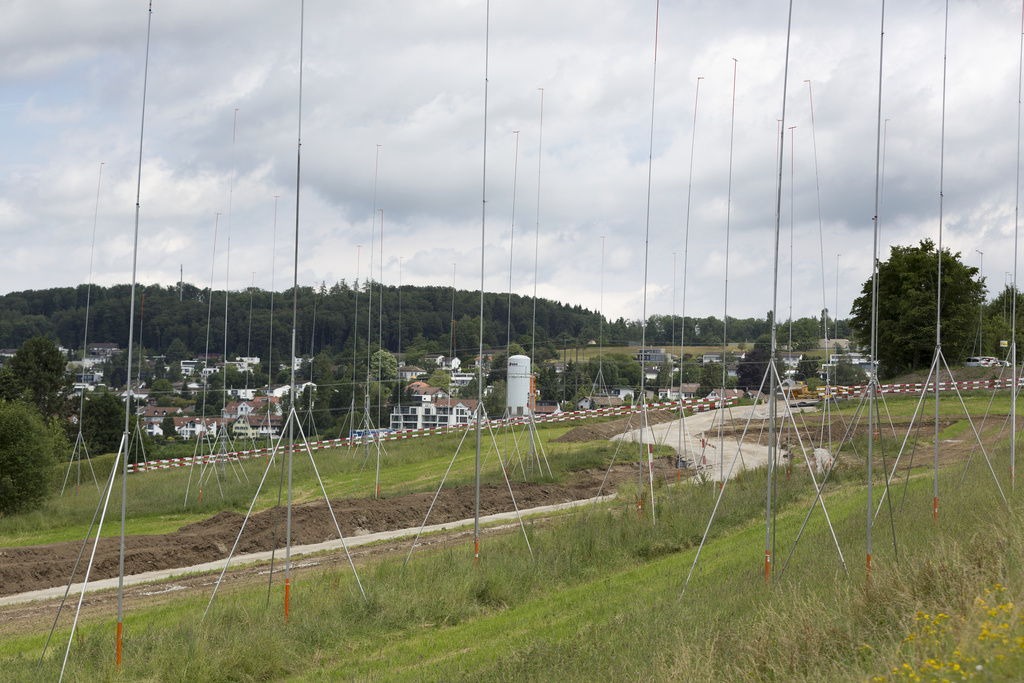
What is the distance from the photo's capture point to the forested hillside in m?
62.1

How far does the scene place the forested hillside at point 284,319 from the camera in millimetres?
62125

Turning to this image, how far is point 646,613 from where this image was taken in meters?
10.2

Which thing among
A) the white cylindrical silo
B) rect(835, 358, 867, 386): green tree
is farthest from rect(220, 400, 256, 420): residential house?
rect(835, 358, 867, 386): green tree

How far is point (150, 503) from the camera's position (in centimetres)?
2717

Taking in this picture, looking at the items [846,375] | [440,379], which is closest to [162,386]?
[440,379]

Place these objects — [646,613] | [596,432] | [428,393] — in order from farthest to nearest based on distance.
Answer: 1. [428,393]
2. [596,432]
3. [646,613]

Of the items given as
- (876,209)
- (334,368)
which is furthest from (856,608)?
(334,368)

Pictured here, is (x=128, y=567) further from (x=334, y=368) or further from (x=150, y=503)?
(x=334, y=368)

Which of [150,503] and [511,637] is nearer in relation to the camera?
[511,637]

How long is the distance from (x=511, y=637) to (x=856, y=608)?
471 cm

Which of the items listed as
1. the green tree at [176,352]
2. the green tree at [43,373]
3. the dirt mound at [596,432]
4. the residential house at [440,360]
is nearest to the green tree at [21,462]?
A: the dirt mound at [596,432]

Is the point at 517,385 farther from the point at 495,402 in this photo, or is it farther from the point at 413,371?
the point at 413,371

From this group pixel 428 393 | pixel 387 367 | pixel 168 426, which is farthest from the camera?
pixel 387 367

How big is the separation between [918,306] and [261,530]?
43.4 meters
